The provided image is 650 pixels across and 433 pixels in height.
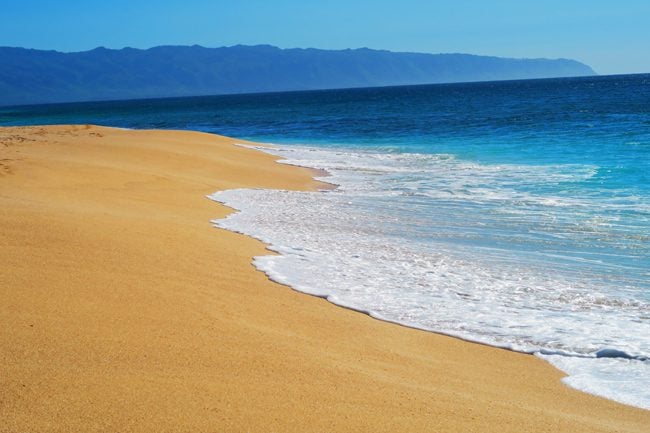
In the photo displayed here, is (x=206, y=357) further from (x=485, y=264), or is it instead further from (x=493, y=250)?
(x=493, y=250)

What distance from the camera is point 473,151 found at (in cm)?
2711

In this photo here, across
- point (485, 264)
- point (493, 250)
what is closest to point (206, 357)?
point (485, 264)

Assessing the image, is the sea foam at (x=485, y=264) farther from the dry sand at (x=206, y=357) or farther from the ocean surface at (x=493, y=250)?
the dry sand at (x=206, y=357)

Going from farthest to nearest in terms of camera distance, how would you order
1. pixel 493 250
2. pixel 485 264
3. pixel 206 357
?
1. pixel 493 250
2. pixel 485 264
3. pixel 206 357

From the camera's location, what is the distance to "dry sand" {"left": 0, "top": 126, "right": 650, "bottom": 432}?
4141mm

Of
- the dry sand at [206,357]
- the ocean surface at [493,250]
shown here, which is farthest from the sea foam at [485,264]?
the dry sand at [206,357]

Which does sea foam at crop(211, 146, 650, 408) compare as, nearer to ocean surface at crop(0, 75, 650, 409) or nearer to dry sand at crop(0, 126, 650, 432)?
ocean surface at crop(0, 75, 650, 409)

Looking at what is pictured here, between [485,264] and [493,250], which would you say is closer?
[485,264]

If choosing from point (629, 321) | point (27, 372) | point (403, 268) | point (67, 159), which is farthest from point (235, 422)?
point (67, 159)

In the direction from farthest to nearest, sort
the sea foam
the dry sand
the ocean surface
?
the ocean surface, the sea foam, the dry sand

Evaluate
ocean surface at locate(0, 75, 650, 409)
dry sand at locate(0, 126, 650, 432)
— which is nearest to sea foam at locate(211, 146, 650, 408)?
ocean surface at locate(0, 75, 650, 409)

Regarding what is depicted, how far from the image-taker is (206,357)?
493cm

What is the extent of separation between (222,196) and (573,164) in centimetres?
1111

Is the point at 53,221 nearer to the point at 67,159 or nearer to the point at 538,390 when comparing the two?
the point at 538,390
